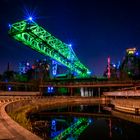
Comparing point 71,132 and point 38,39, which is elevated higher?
point 38,39

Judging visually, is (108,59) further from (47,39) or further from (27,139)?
(27,139)

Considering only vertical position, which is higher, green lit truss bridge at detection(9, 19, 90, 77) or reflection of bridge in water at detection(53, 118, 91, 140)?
green lit truss bridge at detection(9, 19, 90, 77)

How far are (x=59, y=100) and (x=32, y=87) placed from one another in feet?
137

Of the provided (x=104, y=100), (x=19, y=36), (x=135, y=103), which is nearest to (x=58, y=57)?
(x=104, y=100)

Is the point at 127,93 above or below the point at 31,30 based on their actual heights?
below

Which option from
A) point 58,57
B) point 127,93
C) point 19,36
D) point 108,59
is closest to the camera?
point 127,93

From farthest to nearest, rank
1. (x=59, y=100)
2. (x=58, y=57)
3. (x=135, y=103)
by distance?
(x=58, y=57), (x=59, y=100), (x=135, y=103)

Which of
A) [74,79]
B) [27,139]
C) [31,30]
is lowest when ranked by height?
[27,139]

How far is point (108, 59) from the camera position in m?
184

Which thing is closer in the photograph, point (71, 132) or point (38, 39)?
point (71, 132)

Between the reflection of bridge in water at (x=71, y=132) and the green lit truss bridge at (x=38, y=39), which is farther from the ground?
the green lit truss bridge at (x=38, y=39)

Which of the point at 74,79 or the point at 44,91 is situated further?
the point at 74,79

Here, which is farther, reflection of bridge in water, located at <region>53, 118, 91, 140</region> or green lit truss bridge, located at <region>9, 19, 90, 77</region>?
green lit truss bridge, located at <region>9, 19, 90, 77</region>

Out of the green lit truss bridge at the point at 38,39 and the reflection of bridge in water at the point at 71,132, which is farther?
the green lit truss bridge at the point at 38,39
